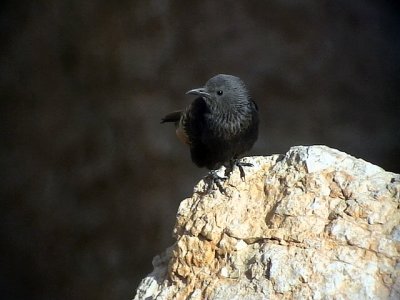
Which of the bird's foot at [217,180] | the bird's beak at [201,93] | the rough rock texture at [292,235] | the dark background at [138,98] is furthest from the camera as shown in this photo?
the dark background at [138,98]

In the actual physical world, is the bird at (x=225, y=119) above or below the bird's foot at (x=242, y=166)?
above

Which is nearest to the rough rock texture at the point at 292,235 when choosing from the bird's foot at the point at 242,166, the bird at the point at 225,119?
the bird's foot at the point at 242,166

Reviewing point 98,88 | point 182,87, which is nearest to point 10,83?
point 98,88

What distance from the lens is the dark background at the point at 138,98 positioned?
6410 millimetres

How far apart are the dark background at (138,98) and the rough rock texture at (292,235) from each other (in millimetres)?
3390

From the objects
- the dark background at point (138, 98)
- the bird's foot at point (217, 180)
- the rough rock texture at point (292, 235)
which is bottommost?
the rough rock texture at point (292, 235)

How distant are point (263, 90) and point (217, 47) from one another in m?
0.62

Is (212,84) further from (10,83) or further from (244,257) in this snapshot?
(10,83)

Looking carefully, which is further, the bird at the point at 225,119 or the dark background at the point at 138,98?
the dark background at the point at 138,98

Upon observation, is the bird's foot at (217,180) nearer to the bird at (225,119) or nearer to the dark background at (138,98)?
the bird at (225,119)

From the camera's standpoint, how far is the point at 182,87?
654cm

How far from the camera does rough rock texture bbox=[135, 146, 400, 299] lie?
97.0 inches

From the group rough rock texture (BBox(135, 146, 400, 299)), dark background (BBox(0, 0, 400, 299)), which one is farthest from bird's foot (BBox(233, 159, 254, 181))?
dark background (BBox(0, 0, 400, 299))

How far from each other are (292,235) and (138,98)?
160 inches
